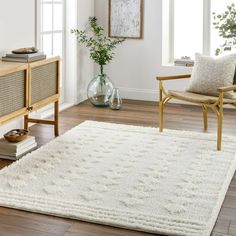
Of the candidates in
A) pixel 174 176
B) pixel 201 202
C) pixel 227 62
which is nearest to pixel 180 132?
pixel 227 62

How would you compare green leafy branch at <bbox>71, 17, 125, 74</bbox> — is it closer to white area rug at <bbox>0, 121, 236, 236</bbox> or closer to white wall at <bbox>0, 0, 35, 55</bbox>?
white wall at <bbox>0, 0, 35, 55</bbox>

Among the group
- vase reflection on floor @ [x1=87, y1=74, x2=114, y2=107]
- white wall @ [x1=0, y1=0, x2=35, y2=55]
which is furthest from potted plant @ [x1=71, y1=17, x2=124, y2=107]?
white wall @ [x1=0, y1=0, x2=35, y2=55]

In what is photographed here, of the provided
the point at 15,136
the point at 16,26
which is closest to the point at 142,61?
the point at 16,26

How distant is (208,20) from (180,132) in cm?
195

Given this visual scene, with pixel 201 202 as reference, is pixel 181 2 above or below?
above

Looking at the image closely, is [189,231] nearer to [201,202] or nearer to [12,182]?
[201,202]

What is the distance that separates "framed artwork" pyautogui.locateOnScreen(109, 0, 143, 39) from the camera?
6.08 metres

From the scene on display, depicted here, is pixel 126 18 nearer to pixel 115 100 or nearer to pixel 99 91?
pixel 99 91

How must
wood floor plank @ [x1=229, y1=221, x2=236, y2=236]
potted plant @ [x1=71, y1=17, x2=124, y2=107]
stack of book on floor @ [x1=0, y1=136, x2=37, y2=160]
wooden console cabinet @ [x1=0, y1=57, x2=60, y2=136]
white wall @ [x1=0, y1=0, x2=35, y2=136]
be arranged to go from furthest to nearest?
potted plant @ [x1=71, y1=17, x2=124, y2=107], white wall @ [x1=0, y1=0, x2=35, y2=136], stack of book on floor @ [x1=0, y1=136, x2=37, y2=160], wooden console cabinet @ [x1=0, y1=57, x2=60, y2=136], wood floor plank @ [x1=229, y1=221, x2=236, y2=236]

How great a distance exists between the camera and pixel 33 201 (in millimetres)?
3035

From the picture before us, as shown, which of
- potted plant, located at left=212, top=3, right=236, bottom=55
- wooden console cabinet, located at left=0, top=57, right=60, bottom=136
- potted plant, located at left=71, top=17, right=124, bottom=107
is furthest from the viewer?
potted plant, located at left=71, top=17, right=124, bottom=107

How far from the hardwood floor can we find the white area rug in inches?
2.3

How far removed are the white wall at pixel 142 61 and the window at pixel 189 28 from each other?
0.43 ft

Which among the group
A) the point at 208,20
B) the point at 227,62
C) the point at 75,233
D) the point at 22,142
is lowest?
the point at 75,233
